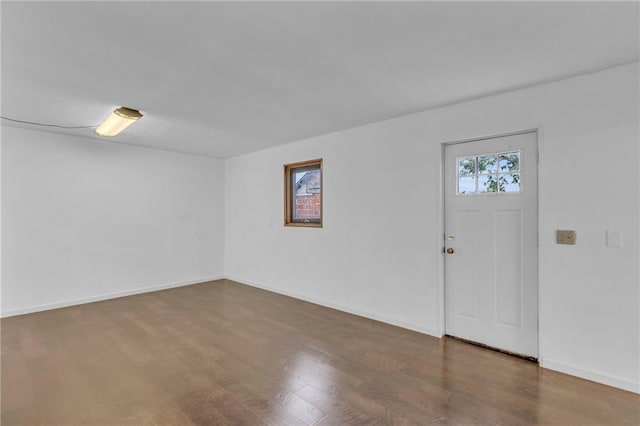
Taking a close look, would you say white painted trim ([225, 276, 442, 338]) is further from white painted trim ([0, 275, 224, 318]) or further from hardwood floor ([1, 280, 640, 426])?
white painted trim ([0, 275, 224, 318])

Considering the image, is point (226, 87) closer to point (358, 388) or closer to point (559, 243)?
point (358, 388)

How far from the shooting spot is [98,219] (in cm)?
482

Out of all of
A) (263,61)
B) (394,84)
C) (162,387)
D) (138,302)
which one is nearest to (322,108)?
(394,84)

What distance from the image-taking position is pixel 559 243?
2641 mm

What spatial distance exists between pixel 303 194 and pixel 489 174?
9.05ft

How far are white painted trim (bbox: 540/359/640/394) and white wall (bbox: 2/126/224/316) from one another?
540cm

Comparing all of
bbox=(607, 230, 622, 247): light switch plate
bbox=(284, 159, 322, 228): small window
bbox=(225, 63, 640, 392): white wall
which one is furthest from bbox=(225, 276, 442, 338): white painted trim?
bbox=(607, 230, 622, 247): light switch plate

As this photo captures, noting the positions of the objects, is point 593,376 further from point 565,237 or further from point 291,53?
point 291,53

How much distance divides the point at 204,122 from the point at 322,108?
1.54 m

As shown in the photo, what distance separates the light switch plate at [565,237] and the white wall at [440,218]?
1.5 inches

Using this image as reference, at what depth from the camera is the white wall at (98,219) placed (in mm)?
4164

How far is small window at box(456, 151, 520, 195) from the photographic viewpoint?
117 inches

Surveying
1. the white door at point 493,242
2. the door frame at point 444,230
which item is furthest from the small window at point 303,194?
the white door at point 493,242

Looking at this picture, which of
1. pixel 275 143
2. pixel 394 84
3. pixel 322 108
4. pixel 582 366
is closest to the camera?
pixel 582 366
